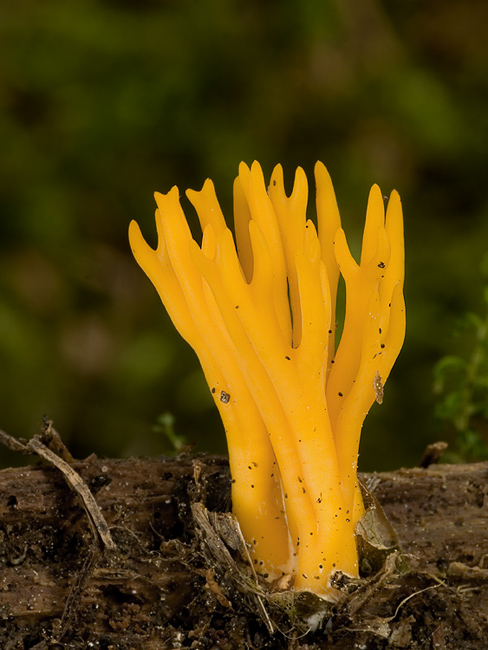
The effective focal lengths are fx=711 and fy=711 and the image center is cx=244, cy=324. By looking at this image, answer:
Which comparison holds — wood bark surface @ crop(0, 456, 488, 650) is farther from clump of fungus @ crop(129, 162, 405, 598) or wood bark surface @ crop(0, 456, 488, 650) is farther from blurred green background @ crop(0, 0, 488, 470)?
blurred green background @ crop(0, 0, 488, 470)

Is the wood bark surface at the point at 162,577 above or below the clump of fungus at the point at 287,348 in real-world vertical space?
below

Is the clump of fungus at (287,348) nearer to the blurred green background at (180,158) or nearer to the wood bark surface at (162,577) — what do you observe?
the wood bark surface at (162,577)

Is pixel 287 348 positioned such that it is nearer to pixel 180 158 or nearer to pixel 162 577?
pixel 162 577

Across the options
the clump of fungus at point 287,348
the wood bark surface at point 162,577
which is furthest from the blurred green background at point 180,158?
the clump of fungus at point 287,348

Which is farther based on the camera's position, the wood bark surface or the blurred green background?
the blurred green background

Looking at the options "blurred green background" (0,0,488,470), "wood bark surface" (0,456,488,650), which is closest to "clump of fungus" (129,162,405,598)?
"wood bark surface" (0,456,488,650)

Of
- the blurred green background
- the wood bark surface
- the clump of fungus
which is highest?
the blurred green background
